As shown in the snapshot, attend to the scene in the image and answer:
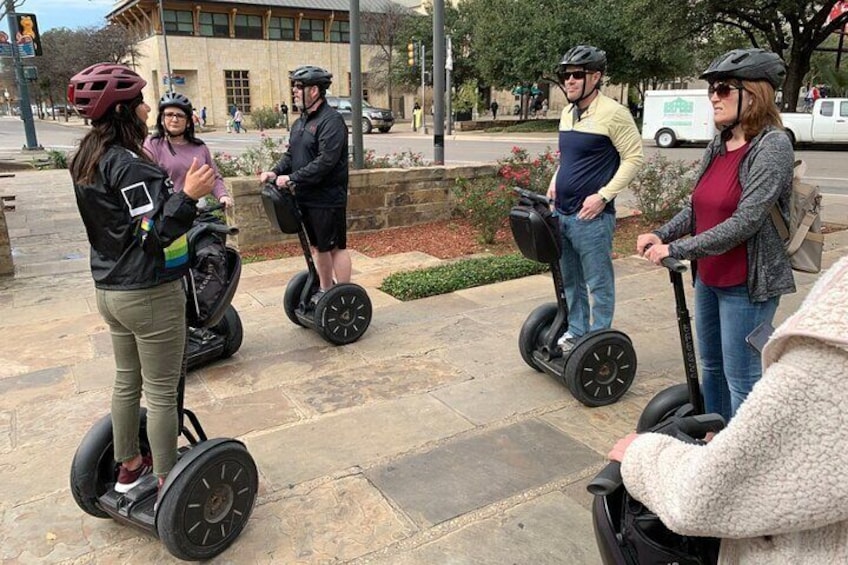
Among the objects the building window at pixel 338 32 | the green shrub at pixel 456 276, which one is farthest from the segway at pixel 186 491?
the building window at pixel 338 32

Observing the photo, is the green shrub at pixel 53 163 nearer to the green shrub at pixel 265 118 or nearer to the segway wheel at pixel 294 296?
the segway wheel at pixel 294 296

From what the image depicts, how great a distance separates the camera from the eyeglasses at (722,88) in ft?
8.21

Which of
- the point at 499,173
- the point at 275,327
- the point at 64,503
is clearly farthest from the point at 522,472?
the point at 499,173

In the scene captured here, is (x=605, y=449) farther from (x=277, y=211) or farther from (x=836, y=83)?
(x=836, y=83)

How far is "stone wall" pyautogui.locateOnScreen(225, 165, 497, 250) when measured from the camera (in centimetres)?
788

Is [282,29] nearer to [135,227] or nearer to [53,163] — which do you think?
[53,163]

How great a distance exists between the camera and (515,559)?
2.60 meters

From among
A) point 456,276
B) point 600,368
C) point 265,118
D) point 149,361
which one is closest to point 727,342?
point 600,368

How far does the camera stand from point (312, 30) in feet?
183

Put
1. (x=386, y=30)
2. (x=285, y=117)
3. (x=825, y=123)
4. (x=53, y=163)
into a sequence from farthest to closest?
(x=285, y=117), (x=386, y=30), (x=825, y=123), (x=53, y=163)

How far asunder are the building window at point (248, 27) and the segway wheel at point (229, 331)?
5380 centimetres

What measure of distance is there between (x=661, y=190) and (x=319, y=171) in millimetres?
5794

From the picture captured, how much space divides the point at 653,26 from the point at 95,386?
25.0 metres

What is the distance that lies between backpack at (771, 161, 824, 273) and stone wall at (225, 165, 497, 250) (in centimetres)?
629
